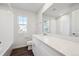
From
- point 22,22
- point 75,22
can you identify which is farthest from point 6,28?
point 75,22

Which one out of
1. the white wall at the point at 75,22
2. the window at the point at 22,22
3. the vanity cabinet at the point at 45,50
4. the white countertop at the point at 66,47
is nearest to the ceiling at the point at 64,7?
the white wall at the point at 75,22

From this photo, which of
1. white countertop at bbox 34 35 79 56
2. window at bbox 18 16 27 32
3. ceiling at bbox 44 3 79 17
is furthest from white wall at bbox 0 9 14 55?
white countertop at bbox 34 35 79 56

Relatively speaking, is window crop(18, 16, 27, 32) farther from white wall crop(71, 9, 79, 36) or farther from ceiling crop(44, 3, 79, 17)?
white wall crop(71, 9, 79, 36)

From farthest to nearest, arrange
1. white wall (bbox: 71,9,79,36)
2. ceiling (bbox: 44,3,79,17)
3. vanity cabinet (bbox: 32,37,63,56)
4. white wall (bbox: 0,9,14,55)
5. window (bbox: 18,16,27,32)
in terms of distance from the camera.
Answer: white wall (bbox: 0,9,14,55), window (bbox: 18,16,27,32), ceiling (bbox: 44,3,79,17), white wall (bbox: 71,9,79,36), vanity cabinet (bbox: 32,37,63,56)

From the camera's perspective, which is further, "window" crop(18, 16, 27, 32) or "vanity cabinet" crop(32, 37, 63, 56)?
"window" crop(18, 16, 27, 32)

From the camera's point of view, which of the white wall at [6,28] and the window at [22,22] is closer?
the window at [22,22]

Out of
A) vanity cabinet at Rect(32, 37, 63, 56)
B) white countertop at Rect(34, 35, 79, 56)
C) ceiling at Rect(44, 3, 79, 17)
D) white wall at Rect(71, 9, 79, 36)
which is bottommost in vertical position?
vanity cabinet at Rect(32, 37, 63, 56)

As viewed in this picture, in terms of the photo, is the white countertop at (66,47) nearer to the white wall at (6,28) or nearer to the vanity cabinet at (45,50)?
the vanity cabinet at (45,50)

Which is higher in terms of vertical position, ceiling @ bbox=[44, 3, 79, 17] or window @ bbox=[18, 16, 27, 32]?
ceiling @ bbox=[44, 3, 79, 17]

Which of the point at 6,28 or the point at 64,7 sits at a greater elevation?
the point at 64,7

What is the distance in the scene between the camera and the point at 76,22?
4.27 feet

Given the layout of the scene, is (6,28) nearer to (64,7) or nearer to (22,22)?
(22,22)

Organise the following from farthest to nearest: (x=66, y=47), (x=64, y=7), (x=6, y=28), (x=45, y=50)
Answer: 1. (x=6, y=28)
2. (x=64, y=7)
3. (x=45, y=50)
4. (x=66, y=47)

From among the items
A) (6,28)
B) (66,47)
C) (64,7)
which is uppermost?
(64,7)
